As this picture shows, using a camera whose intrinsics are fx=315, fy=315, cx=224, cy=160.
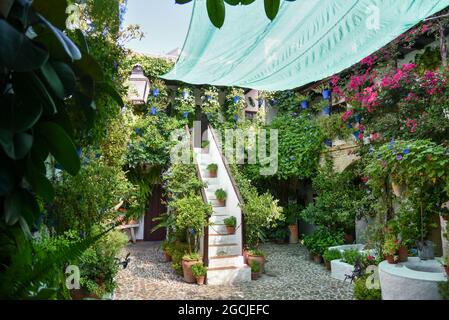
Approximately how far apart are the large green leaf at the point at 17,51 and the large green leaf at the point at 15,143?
0.17 m

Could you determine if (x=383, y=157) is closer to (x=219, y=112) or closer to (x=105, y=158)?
(x=105, y=158)

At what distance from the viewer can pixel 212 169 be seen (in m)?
7.82

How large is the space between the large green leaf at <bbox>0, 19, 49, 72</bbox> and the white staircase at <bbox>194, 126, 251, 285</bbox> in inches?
199

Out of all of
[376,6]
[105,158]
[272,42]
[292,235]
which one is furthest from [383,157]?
[292,235]

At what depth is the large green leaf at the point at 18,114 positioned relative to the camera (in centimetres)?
84

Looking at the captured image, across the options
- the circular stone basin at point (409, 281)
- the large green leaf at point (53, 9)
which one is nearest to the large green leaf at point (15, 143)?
the large green leaf at point (53, 9)

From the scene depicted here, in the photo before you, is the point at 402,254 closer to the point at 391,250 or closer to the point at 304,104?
→ the point at 391,250

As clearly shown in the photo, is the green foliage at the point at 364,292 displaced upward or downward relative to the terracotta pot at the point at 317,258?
upward

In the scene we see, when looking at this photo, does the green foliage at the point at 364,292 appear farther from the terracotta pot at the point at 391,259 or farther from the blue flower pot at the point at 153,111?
the blue flower pot at the point at 153,111

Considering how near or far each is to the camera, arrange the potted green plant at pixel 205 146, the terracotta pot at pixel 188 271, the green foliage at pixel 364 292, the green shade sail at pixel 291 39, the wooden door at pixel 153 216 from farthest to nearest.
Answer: the wooden door at pixel 153 216 → the potted green plant at pixel 205 146 → the terracotta pot at pixel 188 271 → the green foliage at pixel 364 292 → the green shade sail at pixel 291 39

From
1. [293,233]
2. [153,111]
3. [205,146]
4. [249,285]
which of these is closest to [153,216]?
[205,146]

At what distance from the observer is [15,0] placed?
86cm

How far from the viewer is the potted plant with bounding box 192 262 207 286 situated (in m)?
5.28
